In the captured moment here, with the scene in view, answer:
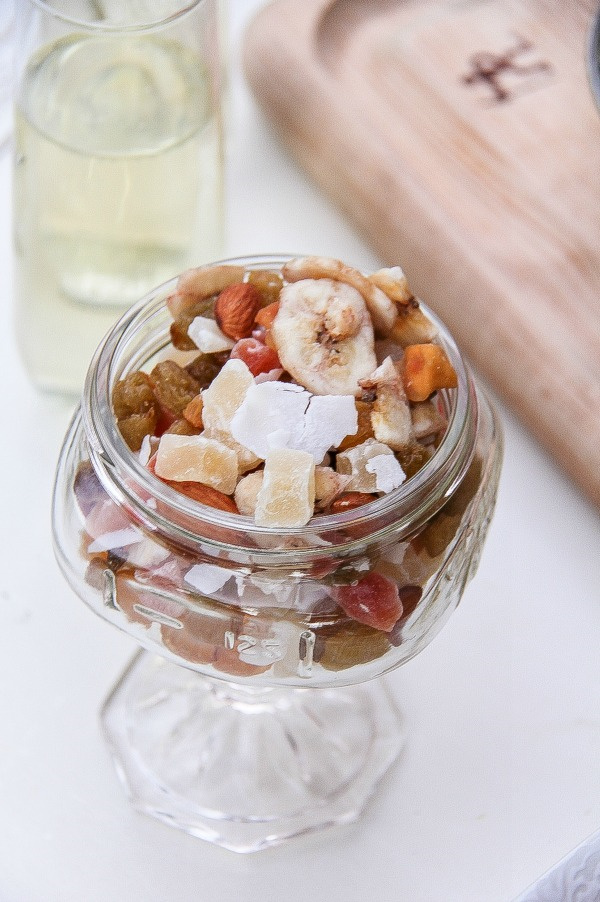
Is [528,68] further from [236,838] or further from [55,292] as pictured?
[236,838]

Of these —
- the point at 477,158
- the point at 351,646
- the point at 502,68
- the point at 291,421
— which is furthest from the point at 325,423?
the point at 502,68

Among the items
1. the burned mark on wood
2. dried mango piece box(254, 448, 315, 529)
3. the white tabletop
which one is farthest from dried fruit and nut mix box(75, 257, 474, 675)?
the burned mark on wood

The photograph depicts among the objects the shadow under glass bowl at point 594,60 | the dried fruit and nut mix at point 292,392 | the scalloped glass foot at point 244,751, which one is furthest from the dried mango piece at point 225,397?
the shadow under glass bowl at point 594,60

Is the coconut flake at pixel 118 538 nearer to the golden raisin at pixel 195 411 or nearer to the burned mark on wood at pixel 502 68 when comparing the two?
the golden raisin at pixel 195 411

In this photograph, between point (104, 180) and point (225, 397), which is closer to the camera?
point (225, 397)

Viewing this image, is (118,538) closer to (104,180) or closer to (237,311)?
(237,311)

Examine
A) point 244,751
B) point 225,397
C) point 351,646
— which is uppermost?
point 225,397
